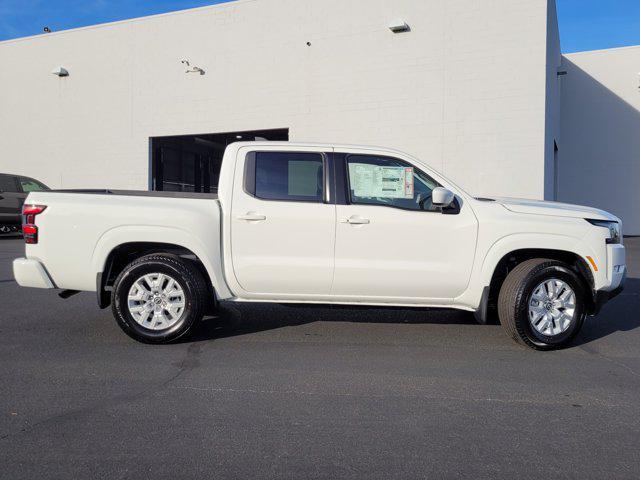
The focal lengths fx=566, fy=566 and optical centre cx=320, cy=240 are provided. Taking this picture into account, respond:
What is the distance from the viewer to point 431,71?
16.0 meters

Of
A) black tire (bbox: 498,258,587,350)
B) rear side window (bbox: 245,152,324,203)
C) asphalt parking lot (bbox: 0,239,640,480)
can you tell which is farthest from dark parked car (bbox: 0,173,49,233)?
black tire (bbox: 498,258,587,350)

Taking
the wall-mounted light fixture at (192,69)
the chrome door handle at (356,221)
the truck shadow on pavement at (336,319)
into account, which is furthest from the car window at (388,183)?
the wall-mounted light fixture at (192,69)

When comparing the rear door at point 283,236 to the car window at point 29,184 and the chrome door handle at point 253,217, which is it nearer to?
the chrome door handle at point 253,217

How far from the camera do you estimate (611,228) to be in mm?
5672

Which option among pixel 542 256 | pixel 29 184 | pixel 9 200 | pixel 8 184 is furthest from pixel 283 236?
pixel 29 184

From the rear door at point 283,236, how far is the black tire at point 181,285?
0.44m

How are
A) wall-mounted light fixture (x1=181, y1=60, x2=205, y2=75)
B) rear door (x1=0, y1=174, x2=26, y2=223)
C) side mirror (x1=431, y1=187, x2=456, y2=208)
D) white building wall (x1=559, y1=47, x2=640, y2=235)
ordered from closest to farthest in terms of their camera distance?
side mirror (x1=431, y1=187, x2=456, y2=208) → rear door (x1=0, y1=174, x2=26, y2=223) → wall-mounted light fixture (x1=181, y1=60, x2=205, y2=75) → white building wall (x1=559, y1=47, x2=640, y2=235)

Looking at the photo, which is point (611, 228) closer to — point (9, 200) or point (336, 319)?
point (336, 319)

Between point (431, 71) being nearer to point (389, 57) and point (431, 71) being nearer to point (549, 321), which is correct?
point (389, 57)

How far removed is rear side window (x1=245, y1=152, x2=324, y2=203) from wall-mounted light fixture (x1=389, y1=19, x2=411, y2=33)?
11.8 meters

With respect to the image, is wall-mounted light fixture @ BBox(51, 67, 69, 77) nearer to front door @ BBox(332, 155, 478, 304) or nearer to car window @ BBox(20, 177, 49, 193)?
car window @ BBox(20, 177, 49, 193)

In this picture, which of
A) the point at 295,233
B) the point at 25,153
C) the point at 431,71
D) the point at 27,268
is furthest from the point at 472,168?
the point at 25,153

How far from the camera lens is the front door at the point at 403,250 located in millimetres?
5434

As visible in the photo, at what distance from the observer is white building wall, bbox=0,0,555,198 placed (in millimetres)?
15250
